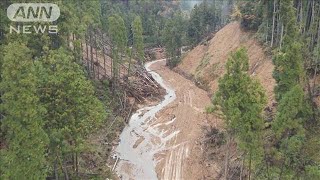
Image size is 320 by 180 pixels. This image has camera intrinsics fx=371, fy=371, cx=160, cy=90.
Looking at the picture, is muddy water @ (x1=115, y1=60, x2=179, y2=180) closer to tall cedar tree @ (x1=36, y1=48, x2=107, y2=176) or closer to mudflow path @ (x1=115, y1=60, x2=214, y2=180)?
mudflow path @ (x1=115, y1=60, x2=214, y2=180)

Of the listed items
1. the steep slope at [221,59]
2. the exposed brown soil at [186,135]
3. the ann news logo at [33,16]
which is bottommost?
the exposed brown soil at [186,135]

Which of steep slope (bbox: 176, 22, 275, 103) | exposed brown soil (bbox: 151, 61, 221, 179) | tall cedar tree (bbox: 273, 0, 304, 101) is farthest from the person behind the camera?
steep slope (bbox: 176, 22, 275, 103)

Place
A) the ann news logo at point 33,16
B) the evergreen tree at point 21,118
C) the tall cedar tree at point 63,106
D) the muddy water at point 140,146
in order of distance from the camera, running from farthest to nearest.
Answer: the muddy water at point 140,146 → the ann news logo at point 33,16 → the tall cedar tree at point 63,106 → the evergreen tree at point 21,118

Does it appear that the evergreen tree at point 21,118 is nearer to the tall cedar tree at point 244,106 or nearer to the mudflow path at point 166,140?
the tall cedar tree at point 244,106

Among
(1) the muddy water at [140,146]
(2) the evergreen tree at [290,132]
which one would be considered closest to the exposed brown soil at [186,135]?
(1) the muddy water at [140,146]

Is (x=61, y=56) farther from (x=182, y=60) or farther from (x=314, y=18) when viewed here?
(x=182, y=60)

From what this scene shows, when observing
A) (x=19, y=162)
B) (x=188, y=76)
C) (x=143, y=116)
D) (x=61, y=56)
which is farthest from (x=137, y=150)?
(x=188, y=76)

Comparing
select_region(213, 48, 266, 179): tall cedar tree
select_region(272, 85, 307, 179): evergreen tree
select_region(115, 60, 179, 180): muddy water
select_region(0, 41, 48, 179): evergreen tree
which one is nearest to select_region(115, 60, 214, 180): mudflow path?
select_region(115, 60, 179, 180): muddy water
